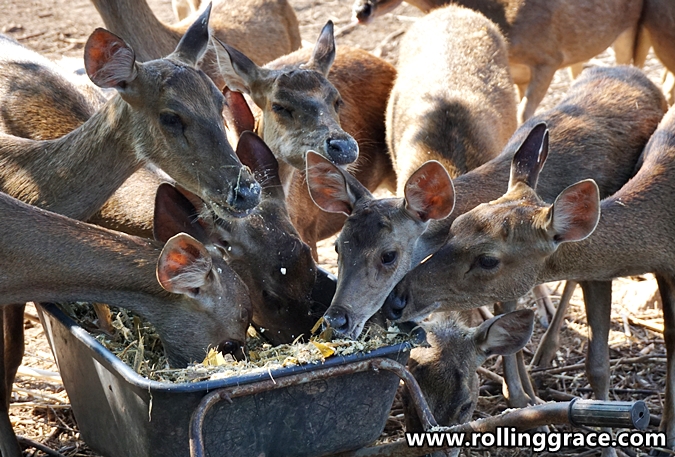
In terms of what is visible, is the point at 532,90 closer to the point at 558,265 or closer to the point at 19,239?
the point at 558,265

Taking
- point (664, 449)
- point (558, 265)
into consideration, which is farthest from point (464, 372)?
point (664, 449)

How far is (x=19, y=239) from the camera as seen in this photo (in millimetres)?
4066

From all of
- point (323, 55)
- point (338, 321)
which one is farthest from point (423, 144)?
point (338, 321)

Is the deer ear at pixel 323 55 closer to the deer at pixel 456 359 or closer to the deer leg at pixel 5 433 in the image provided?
the deer at pixel 456 359

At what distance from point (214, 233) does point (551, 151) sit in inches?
80.4

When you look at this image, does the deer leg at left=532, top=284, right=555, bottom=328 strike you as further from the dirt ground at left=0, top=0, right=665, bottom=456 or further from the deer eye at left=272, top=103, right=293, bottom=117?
the deer eye at left=272, top=103, right=293, bottom=117

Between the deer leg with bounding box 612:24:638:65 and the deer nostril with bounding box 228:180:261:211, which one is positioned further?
the deer leg with bounding box 612:24:638:65

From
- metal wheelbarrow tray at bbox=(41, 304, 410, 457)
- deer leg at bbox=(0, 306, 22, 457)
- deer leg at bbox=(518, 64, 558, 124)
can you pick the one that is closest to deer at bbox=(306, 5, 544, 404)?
metal wheelbarrow tray at bbox=(41, 304, 410, 457)

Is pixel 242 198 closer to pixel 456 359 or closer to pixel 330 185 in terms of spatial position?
pixel 330 185

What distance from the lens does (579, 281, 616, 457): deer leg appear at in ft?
17.6

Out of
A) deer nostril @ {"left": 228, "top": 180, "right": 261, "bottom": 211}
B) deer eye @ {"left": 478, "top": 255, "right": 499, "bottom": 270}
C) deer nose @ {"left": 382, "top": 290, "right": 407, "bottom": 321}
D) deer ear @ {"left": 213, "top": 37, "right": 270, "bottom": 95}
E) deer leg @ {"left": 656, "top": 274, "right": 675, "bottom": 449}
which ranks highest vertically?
deer ear @ {"left": 213, "top": 37, "right": 270, "bottom": 95}

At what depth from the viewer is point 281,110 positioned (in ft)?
18.5

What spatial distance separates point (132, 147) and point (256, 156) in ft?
2.23

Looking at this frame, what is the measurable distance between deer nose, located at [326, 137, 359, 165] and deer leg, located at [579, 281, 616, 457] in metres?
1.46
